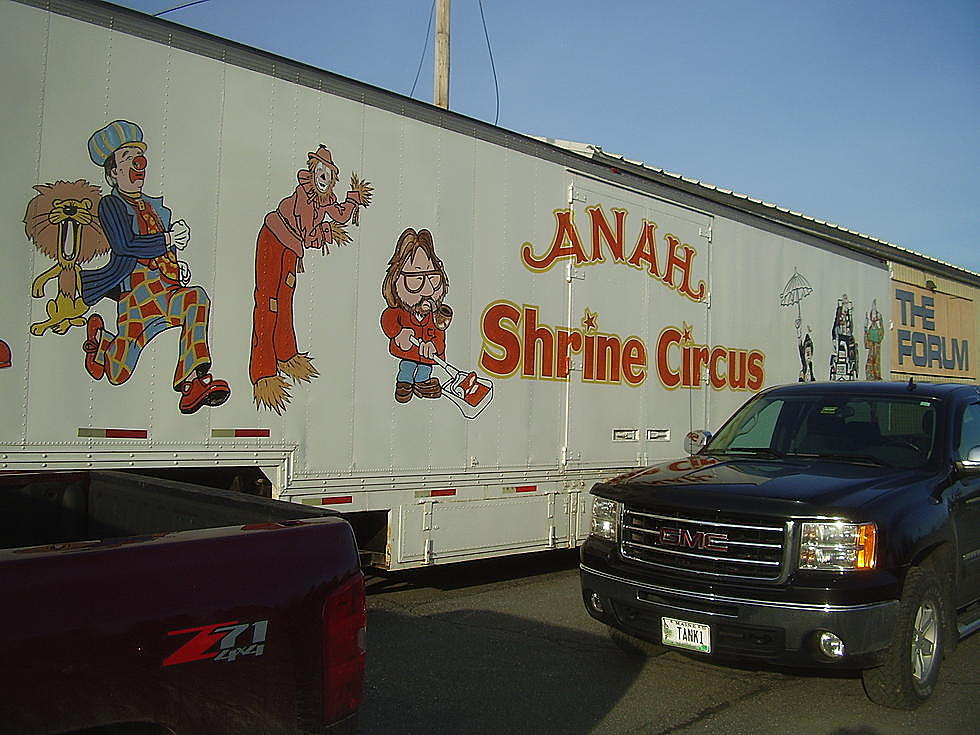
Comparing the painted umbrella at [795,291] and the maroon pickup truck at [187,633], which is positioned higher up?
the painted umbrella at [795,291]

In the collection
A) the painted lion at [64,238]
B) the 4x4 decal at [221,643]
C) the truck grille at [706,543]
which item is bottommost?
the truck grille at [706,543]

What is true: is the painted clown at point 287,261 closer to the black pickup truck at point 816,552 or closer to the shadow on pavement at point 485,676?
the shadow on pavement at point 485,676

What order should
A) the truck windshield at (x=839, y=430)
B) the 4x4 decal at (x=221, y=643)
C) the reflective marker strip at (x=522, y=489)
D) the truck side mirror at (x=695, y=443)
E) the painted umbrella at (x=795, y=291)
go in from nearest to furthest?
the 4x4 decal at (x=221, y=643) → the truck windshield at (x=839, y=430) → the truck side mirror at (x=695, y=443) → the reflective marker strip at (x=522, y=489) → the painted umbrella at (x=795, y=291)

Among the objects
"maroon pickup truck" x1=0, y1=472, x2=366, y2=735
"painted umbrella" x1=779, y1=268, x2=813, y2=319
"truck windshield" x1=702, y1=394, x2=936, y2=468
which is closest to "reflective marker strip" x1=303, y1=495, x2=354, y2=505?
"truck windshield" x1=702, y1=394, x2=936, y2=468

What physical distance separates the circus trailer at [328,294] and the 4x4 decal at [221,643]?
3489 mm

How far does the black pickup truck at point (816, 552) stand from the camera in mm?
4586

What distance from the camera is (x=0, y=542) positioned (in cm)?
384

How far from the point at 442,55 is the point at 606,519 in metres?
9.04

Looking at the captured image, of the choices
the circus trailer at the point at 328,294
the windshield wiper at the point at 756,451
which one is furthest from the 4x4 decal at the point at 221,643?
the windshield wiper at the point at 756,451

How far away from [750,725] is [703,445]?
2418 millimetres

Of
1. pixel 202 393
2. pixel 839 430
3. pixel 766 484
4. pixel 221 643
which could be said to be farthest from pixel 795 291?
pixel 221 643

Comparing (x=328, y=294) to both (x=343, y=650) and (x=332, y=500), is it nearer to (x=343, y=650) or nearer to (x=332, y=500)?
(x=332, y=500)

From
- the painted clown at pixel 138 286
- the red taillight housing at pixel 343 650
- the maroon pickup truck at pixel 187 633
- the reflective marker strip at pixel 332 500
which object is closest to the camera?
the maroon pickup truck at pixel 187 633

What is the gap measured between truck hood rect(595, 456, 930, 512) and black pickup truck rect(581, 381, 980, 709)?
0.04 ft
